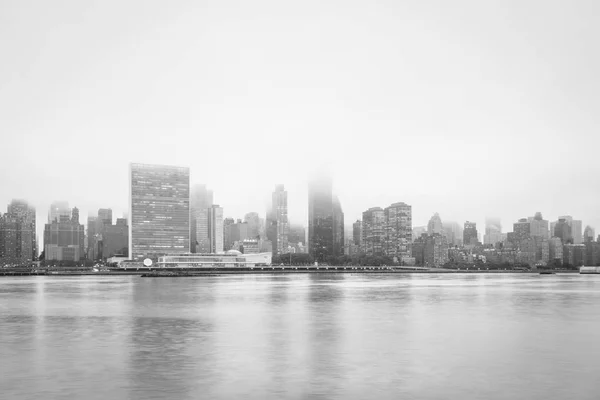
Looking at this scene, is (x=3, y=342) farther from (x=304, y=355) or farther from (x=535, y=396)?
(x=535, y=396)

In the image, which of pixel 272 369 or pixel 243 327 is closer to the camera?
pixel 272 369

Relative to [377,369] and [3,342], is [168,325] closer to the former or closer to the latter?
[3,342]

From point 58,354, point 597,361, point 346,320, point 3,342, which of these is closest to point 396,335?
point 346,320

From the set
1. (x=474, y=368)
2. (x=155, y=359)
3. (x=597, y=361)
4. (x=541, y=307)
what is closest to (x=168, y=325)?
(x=155, y=359)

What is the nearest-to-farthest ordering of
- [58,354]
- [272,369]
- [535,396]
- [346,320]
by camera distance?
[535,396] < [272,369] < [58,354] < [346,320]

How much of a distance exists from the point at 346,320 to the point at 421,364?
21.9 meters

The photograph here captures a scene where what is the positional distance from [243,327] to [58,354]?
1646 cm

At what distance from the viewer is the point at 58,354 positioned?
34.5 metres

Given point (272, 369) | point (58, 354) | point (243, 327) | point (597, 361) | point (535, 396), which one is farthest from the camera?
point (243, 327)

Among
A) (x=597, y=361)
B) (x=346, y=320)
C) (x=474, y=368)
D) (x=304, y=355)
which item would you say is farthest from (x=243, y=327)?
(x=597, y=361)

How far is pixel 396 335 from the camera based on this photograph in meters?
43.2

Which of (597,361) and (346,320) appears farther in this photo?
(346,320)

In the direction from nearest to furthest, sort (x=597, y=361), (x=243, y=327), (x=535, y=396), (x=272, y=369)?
(x=535, y=396)
(x=272, y=369)
(x=597, y=361)
(x=243, y=327)

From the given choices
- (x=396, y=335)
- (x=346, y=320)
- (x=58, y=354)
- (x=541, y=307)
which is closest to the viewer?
(x=58, y=354)
